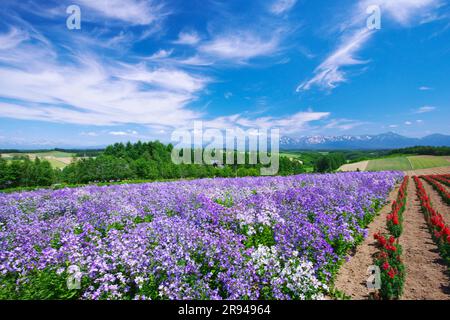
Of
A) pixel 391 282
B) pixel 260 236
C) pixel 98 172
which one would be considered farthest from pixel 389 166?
pixel 98 172

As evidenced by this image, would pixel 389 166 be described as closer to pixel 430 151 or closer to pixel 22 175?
pixel 430 151

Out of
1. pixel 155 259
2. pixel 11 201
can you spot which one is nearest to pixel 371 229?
pixel 155 259

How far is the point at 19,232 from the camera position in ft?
18.9

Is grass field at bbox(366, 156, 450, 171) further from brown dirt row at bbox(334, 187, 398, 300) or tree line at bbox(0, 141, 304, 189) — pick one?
brown dirt row at bbox(334, 187, 398, 300)

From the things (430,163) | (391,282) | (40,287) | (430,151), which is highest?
(430,151)

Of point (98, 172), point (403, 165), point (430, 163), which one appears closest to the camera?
point (98, 172)

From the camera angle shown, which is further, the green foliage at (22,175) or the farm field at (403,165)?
the farm field at (403,165)

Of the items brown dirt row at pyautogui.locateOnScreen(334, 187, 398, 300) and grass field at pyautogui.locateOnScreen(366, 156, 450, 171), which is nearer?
brown dirt row at pyautogui.locateOnScreen(334, 187, 398, 300)

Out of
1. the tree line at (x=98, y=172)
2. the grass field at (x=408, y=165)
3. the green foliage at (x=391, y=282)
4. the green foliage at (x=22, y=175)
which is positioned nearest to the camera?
the green foliage at (x=391, y=282)

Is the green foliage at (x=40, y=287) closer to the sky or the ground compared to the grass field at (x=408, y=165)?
closer to the ground

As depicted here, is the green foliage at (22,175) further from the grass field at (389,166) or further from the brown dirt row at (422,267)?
the grass field at (389,166)

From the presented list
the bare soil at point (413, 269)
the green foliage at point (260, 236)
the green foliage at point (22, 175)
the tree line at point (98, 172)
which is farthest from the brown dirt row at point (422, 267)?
the green foliage at point (22, 175)

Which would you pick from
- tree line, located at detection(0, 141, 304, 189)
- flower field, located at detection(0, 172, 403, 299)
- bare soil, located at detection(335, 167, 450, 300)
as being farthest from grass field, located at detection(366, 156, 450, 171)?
flower field, located at detection(0, 172, 403, 299)
